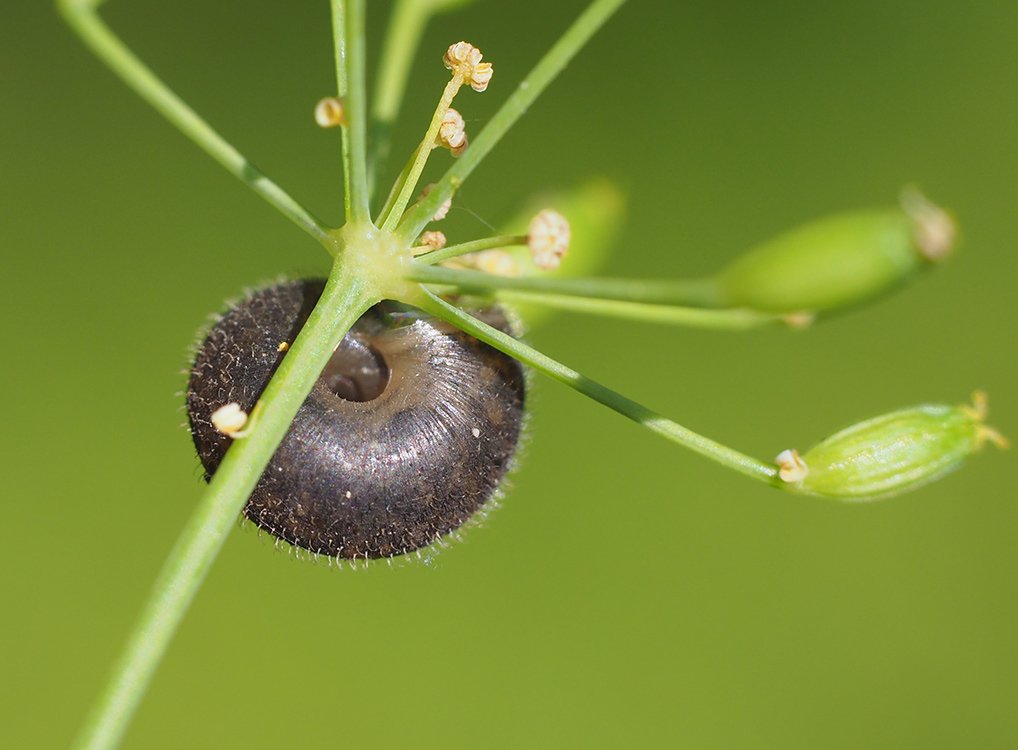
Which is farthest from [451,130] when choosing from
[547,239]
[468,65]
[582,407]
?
[582,407]

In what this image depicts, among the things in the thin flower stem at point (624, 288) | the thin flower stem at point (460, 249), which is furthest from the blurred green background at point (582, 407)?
the thin flower stem at point (624, 288)

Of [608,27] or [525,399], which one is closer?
[525,399]

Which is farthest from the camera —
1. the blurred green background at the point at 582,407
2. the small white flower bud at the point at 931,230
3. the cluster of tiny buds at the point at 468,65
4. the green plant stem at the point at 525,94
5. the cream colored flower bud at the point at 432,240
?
the blurred green background at the point at 582,407

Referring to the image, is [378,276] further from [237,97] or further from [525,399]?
[237,97]

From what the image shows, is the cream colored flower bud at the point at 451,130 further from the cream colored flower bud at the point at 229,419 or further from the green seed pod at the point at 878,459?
the green seed pod at the point at 878,459

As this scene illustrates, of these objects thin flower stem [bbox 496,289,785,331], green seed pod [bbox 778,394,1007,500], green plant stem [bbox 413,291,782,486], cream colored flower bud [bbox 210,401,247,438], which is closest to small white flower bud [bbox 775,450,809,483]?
green seed pod [bbox 778,394,1007,500]

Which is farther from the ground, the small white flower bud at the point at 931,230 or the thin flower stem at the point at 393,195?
the thin flower stem at the point at 393,195

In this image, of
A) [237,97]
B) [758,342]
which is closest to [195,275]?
[237,97]
